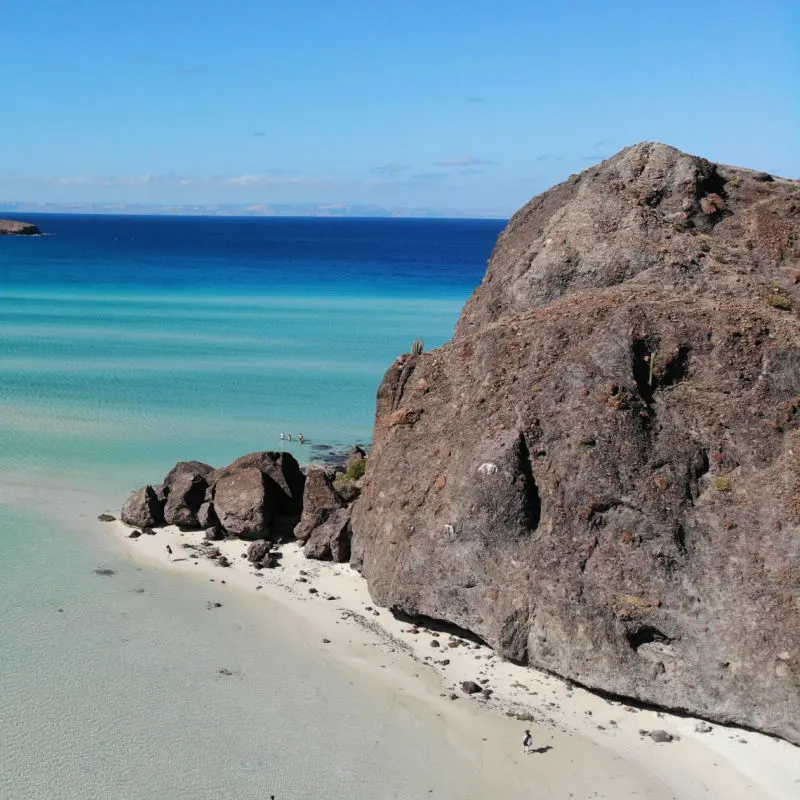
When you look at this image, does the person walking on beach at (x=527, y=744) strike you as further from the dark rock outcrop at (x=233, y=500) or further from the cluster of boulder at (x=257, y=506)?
the dark rock outcrop at (x=233, y=500)

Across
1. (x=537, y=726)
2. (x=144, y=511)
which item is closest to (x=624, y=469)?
(x=537, y=726)

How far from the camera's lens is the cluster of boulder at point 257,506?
838 inches

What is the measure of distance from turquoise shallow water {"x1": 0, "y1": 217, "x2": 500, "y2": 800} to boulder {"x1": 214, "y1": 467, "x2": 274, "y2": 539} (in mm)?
2191

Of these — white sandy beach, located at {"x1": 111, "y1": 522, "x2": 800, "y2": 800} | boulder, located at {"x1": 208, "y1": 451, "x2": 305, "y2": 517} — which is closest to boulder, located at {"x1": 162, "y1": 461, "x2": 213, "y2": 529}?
boulder, located at {"x1": 208, "y1": 451, "x2": 305, "y2": 517}

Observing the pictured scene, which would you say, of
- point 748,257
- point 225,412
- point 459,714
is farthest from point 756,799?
point 225,412

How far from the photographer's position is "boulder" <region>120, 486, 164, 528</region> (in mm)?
23469

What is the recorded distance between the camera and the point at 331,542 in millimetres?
20969

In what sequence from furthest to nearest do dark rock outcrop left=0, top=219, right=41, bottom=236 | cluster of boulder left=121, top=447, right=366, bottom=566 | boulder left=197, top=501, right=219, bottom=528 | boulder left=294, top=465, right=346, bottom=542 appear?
dark rock outcrop left=0, top=219, right=41, bottom=236
boulder left=197, top=501, right=219, bottom=528
boulder left=294, top=465, right=346, bottom=542
cluster of boulder left=121, top=447, right=366, bottom=566

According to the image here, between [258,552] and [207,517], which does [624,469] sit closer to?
[258,552]

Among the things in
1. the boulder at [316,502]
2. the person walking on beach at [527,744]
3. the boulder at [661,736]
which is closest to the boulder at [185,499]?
the boulder at [316,502]

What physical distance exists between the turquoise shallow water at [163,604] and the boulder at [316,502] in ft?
9.04

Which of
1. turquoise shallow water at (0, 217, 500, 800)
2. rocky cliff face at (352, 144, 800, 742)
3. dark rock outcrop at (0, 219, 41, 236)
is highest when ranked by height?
dark rock outcrop at (0, 219, 41, 236)

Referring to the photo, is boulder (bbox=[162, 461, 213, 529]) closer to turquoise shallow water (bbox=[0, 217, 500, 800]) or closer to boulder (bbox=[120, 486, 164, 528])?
boulder (bbox=[120, 486, 164, 528])

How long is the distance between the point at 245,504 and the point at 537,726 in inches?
394
